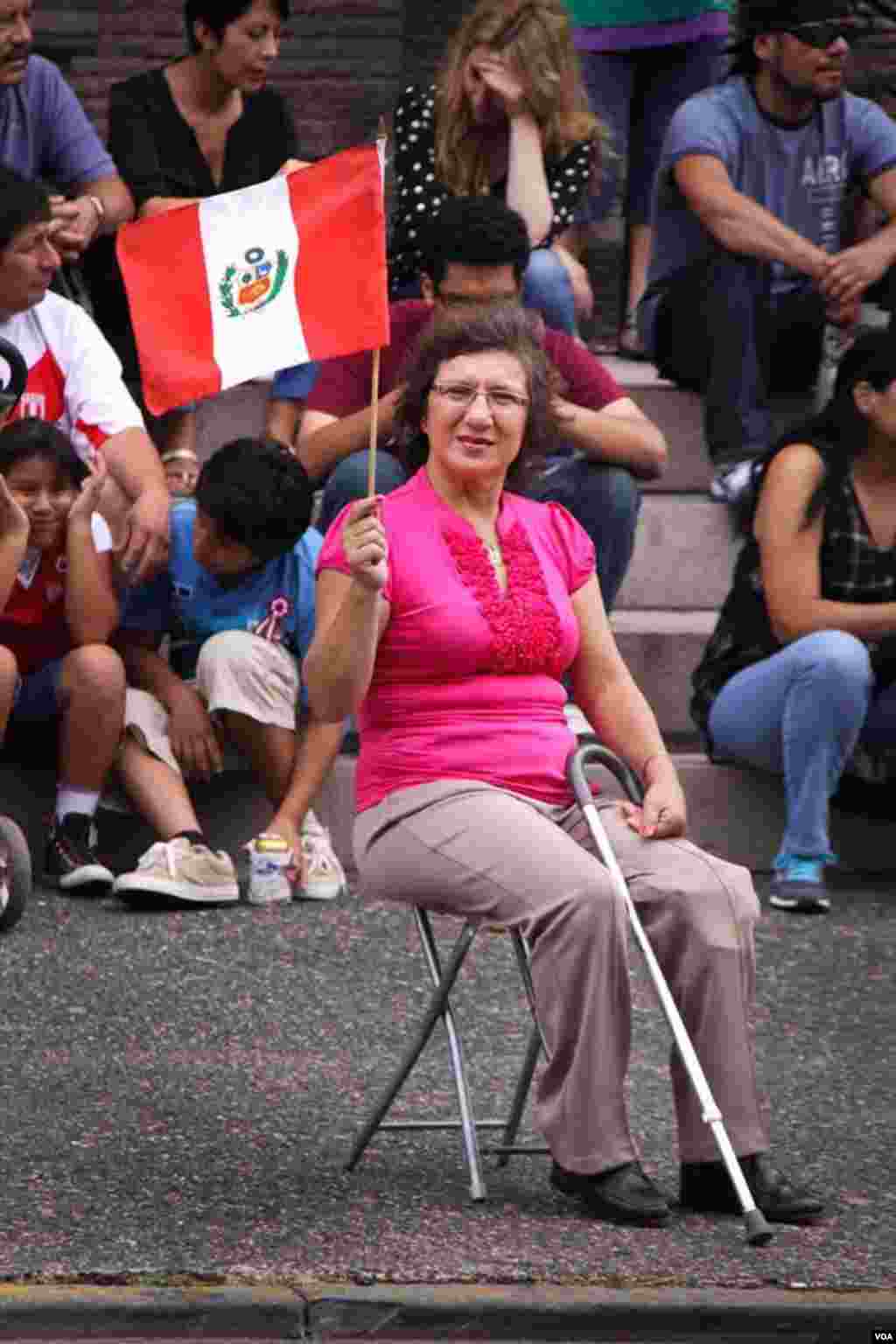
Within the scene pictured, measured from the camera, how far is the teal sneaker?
7984 mm

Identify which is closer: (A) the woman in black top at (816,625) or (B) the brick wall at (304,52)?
(A) the woman in black top at (816,625)

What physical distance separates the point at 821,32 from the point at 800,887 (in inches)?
112

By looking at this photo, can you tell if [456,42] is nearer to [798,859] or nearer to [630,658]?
[630,658]

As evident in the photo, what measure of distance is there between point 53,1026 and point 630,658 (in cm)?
258

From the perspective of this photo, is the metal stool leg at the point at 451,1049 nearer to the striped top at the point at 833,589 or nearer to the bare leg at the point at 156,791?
the bare leg at the point at 156,791

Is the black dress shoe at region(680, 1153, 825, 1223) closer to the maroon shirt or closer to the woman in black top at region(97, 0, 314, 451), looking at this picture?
the maroon shirt

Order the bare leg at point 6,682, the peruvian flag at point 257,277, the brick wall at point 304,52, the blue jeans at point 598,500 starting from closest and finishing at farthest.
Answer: the peruvian flag at point 257,277
the bare leg at point 6,682
the blue jeans at point 598,500
the brick wall at point 304,52

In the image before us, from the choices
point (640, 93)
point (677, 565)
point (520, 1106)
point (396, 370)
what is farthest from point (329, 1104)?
point (640, 93)

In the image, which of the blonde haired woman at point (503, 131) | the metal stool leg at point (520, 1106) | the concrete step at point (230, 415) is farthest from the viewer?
the concrete step at point (230, 415)

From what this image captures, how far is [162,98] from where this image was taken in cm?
925

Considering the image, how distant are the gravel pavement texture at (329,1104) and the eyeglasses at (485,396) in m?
1.41

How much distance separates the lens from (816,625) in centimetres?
806

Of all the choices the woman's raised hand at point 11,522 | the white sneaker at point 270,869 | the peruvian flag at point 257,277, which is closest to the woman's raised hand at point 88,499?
the woman's raised hand at point 11,522

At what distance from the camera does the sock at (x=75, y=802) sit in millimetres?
7867
